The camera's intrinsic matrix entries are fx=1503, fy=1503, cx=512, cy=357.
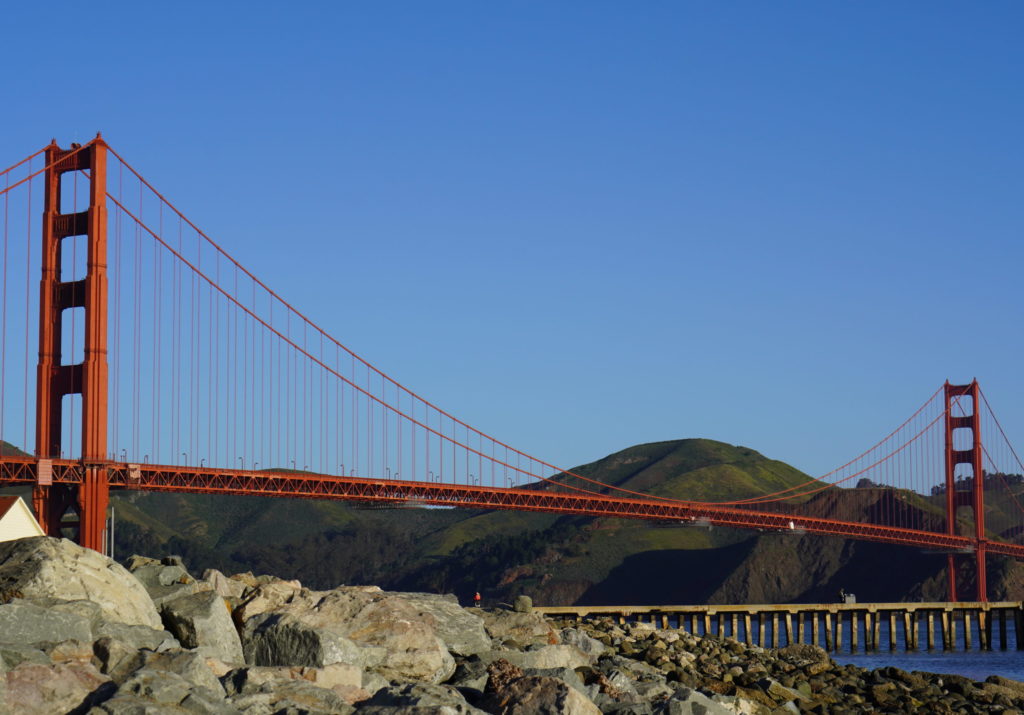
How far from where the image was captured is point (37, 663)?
19.0 metres

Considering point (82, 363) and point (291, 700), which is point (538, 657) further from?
point (82, 363)

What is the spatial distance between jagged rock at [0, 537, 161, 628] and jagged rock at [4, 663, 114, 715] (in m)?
3.61

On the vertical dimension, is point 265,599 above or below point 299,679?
above

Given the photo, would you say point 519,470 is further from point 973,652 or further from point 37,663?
point 37,663

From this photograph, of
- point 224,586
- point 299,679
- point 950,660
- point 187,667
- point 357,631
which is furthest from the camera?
point 950,660

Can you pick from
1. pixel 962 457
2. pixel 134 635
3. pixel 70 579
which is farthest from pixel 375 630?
pixel 962 457

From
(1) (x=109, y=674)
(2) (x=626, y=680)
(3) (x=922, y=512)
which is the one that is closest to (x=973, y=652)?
(2) (x=626, y=680)

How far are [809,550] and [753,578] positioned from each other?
403 inches

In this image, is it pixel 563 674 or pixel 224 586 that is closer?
pixel 563 674

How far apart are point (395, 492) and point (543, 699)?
58604 mm

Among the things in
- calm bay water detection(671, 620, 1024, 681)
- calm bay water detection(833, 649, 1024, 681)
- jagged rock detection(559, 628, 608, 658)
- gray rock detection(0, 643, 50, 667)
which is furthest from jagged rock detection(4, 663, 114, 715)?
calm bay water detection(833, 649, 1024, 681)

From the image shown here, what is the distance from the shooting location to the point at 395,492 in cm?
7912

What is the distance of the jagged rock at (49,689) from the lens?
18109 millimetres

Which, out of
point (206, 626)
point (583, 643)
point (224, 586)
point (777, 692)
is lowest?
point (777, 692)
